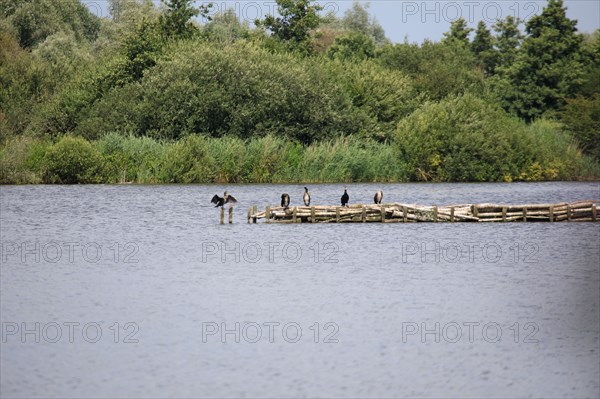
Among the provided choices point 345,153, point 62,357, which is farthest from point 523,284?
point 345,153

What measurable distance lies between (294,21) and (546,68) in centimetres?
2264

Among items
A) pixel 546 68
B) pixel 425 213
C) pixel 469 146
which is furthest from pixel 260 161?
pixel 546 68

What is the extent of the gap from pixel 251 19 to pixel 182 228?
187 feet

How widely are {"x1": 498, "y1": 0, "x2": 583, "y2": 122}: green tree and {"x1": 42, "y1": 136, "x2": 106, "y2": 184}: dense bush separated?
44163mm

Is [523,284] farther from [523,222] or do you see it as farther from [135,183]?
[135,183]

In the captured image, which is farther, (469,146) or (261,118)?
(261,118)

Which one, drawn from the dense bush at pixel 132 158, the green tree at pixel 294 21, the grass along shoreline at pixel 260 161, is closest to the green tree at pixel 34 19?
the green tree at pixel 294 21

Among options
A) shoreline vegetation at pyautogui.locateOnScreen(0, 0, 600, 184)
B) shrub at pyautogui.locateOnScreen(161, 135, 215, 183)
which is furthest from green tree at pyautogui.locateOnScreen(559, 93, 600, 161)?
shrub at pyautogui.locateOnScreen(161, 135, 215, 183)

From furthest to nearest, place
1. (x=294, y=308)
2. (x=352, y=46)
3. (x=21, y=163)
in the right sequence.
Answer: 1. (x=352, y=46)
2. (x=21, y=163)
3. (x=294, y=308)

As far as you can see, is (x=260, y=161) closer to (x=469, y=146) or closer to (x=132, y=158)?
(x=132, y=158)

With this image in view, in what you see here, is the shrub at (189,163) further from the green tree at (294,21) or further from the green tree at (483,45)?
the green tree at (483,45)

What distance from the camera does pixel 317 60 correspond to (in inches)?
3652

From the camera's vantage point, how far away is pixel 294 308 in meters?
30.7

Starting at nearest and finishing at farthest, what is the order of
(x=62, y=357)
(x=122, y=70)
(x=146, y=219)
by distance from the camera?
(x=62, y=357), (x=146, y=219), (x=122, y=70)
